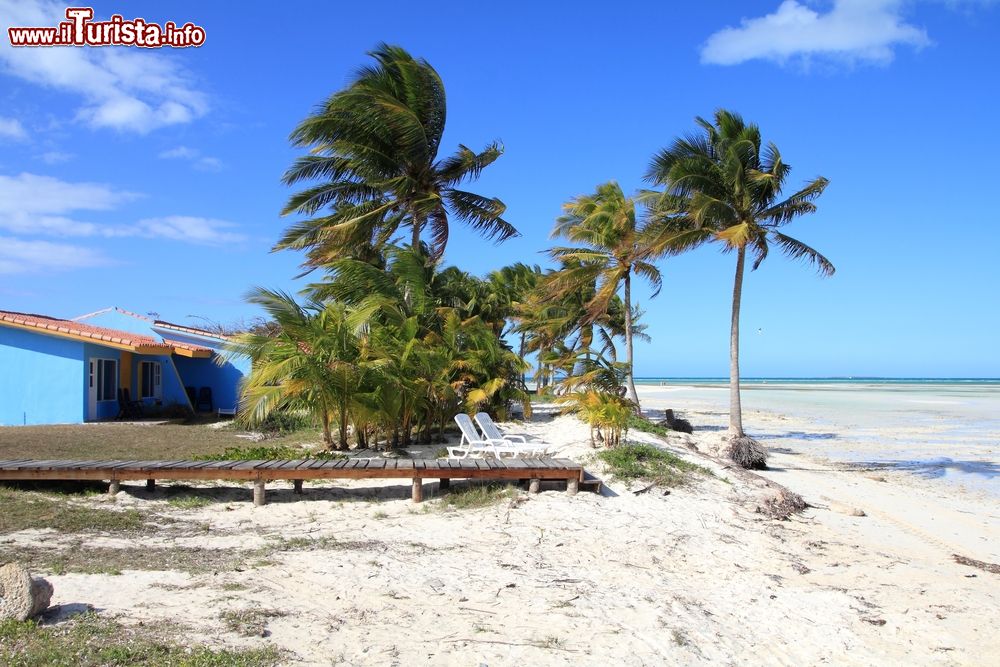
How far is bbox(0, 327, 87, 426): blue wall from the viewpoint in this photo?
17.0 metres

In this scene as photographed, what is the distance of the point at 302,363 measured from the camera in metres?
10.1

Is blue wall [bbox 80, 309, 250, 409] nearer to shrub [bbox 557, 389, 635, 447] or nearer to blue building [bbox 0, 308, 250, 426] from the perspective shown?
blue building [bbox 0, 308, 250, 426]

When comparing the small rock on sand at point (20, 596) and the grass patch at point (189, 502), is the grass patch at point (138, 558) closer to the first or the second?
the small rock on sand at point (20, 596)

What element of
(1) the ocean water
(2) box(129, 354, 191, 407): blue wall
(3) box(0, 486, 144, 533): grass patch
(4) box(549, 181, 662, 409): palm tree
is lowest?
(1) the ocean water

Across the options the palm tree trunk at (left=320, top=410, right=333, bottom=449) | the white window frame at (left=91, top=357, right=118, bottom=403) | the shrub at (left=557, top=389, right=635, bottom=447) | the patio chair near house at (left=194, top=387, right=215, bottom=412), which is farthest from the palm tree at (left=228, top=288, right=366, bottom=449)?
the patio chair near house at (left=194, top=387, right=215, bottom=412)

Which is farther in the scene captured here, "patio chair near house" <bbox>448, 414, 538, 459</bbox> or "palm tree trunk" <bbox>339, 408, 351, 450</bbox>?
"palm tree trunk" <bbox>339, 408, 351, 450</bbox>

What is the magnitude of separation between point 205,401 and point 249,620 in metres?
18.3

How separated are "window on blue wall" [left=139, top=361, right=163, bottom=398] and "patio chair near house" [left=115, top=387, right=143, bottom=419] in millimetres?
1206

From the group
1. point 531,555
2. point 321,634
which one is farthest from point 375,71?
point 321,634

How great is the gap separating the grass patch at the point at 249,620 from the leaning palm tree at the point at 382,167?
12.7 meters

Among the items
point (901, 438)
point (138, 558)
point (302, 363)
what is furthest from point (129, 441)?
point (901, 438)

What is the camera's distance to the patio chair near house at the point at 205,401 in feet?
69.4

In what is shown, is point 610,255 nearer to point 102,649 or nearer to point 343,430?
point 343,430

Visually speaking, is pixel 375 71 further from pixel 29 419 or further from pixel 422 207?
pixel 29 419
